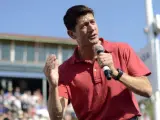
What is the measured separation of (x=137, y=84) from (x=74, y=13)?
0.84m

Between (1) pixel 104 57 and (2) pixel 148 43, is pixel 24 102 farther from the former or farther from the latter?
(1) pixel 104 57

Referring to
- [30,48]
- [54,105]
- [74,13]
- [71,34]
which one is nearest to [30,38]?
[30,48]

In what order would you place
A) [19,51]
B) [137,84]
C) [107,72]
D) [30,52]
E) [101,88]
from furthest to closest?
[19,51] < [30,52] < [101,88] < [137,84] < [107,72]

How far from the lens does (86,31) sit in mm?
3145

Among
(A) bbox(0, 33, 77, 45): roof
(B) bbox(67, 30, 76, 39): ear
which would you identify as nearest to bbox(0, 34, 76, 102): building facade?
(A) bbox(0, 33, 77, 45): roof

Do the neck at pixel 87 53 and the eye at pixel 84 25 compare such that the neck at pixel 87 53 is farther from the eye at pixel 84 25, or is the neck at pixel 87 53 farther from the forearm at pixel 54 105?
the forearm at pixel 54 105

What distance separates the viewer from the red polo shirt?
292 centimetres

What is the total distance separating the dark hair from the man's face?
0.11 feet

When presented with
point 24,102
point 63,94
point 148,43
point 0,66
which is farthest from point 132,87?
point 0,66

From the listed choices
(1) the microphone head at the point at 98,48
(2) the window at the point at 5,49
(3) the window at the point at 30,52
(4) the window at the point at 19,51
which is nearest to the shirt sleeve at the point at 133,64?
(1) the microphone head at the point at 98,48

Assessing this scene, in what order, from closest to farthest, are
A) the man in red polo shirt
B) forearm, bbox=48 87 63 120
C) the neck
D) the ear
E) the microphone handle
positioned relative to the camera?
the microphone handle, the man in red polo shirt, forearm, bbox=48 87 63 120, the neck, the ear

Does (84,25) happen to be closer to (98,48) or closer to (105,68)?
(98,48)

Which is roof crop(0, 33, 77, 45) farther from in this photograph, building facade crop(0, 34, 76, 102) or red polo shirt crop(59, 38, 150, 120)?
red polo shirt crop(59, 38, 150, 120)

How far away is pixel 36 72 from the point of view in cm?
2444
